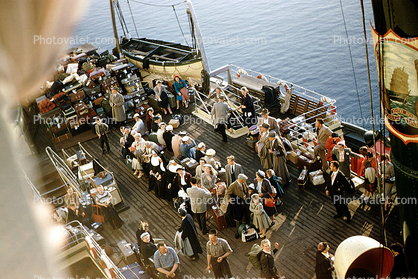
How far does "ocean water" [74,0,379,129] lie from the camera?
25859 mm

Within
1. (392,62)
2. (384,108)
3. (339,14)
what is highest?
(392,62)

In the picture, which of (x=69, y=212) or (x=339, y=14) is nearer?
(x=69, y=212)

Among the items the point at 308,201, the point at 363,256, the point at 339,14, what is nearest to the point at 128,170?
the point at 308,201

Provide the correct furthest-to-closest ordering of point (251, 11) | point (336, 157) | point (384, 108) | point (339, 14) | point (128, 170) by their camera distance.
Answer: point (251, 11) → point (339, 14) → point (128, 170) → point (336, 157) → point (384, 108)

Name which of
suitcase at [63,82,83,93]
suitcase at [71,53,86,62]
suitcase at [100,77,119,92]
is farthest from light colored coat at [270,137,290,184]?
suitcase at [71,53,86,62]

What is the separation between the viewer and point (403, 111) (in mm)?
6043

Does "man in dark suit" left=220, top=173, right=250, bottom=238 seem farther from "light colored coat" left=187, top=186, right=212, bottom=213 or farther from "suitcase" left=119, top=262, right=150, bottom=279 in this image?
"suitcase" left=119, top=262, right=150, bottom=279

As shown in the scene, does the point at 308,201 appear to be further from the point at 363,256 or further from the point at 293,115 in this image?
the point at 293,115

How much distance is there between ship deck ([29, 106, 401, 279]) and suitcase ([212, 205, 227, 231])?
0.55 ft

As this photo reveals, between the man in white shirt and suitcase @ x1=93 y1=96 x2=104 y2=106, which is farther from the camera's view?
suitcase @ x1=93 y1=96 x2=104 y2=106

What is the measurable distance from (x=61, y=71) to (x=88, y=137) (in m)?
4.00

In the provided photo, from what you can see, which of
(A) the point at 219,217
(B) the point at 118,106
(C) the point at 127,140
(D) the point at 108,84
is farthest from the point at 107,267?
(D) the point at 108,84

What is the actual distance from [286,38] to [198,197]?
27.3 metres

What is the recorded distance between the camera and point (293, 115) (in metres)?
15.1
